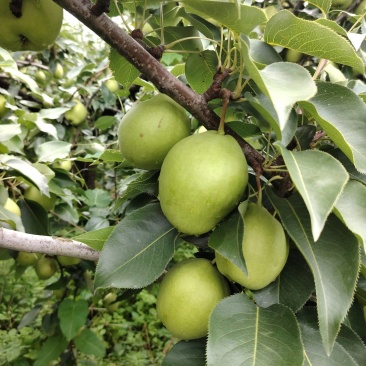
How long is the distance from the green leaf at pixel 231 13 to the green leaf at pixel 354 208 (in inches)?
11.0

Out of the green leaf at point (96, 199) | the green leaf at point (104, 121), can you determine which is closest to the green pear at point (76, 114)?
the green leaf at point (104, 121)

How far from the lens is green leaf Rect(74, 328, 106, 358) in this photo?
1.92m

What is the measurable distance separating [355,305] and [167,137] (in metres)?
0.48

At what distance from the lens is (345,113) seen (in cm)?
65

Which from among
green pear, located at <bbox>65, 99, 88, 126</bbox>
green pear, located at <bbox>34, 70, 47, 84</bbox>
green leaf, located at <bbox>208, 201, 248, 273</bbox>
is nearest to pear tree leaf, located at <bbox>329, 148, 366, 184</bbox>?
green leaf, located at <bbox>208, 201, 248, 273</bbox>

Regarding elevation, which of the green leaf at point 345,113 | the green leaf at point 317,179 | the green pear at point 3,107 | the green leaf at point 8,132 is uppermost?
the green leaf at point 345,113

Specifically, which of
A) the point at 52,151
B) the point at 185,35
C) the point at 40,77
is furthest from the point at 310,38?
the point at 40,77

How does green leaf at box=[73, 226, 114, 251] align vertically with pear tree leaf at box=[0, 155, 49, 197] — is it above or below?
above

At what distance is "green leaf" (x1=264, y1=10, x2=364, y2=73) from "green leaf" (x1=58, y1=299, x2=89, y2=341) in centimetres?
149

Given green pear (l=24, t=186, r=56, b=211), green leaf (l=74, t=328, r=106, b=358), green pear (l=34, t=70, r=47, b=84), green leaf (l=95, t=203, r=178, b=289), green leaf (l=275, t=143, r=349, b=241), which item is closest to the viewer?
green leaf (l=275, t=143, r=349, b=241)

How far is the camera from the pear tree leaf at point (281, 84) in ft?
1.61

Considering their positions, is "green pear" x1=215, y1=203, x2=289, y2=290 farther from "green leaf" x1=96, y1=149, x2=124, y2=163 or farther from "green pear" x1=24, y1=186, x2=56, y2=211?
"green pear" x1=24, y1=186, x2=56, y2=211

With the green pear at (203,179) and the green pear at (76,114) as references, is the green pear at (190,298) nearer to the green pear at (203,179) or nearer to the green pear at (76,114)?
the green pear at (203,179)

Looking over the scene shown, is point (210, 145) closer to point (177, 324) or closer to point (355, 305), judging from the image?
point (177, 324)
